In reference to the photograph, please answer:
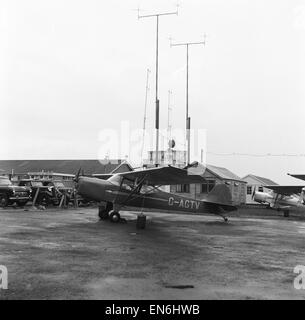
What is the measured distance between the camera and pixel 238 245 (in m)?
12.1

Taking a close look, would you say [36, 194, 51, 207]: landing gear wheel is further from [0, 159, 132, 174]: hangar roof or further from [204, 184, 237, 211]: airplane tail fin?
[0, 159, 132, 174]: hangar roof

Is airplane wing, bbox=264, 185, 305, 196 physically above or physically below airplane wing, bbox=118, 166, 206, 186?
below

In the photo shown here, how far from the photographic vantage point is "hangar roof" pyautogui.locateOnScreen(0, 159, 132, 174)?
257 ft

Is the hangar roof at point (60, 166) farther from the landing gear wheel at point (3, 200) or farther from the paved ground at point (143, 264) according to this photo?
the paved ground at point (143, 264)

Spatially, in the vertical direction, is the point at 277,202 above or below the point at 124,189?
below

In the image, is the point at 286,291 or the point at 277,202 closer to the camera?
the point at 286,291

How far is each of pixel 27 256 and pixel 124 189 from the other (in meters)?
9.40

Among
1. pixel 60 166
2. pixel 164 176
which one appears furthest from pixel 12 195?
pixel 60 166

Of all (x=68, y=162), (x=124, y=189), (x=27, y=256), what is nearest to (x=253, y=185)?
(x=68, y=162)

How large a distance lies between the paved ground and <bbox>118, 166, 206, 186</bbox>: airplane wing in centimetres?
238

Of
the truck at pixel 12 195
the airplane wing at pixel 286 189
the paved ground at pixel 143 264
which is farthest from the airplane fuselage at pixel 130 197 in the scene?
the airplane wing at pixel 286 189

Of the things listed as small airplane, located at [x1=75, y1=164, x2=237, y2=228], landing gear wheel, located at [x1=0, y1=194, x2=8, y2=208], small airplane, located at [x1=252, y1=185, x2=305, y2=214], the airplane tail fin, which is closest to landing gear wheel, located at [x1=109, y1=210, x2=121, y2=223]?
small airplane, located at [x1=75, y1=164, x2=237, y2=228]
